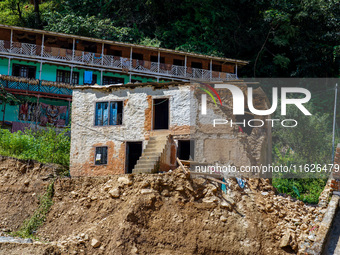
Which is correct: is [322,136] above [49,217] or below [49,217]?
Answer: above

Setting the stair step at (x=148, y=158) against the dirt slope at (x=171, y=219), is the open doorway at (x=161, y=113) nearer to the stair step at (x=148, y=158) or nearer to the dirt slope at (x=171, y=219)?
the stair step at (x=148, y=158)

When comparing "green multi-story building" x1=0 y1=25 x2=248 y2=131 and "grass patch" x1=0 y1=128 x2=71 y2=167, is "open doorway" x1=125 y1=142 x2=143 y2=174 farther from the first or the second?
"green multi-story building" x1=0 y1=25 x2=248 y2=131

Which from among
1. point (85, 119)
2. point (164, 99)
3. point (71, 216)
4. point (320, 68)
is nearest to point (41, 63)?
point (85, 119)

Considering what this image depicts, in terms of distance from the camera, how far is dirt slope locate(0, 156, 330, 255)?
1753 centimetres

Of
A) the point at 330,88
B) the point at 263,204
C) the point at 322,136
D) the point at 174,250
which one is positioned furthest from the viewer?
the point at 330,88

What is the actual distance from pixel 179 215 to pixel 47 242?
5033mm

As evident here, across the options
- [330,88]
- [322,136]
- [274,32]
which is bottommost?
[322,136]

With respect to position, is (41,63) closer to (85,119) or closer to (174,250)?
(85,119)

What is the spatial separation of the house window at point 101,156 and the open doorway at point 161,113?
8.32ft

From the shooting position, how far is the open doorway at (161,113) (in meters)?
22.0

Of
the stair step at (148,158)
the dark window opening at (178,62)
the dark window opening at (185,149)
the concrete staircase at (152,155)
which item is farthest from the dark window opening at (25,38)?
the stair step at (148,158)

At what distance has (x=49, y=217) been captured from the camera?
19.7 metres

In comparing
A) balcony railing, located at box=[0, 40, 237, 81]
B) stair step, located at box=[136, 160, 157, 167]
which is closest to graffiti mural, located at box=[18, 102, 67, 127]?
balcony railing, located at box=[0, 40, 237, 81]

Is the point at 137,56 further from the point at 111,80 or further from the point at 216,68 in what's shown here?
the point at 216,68
